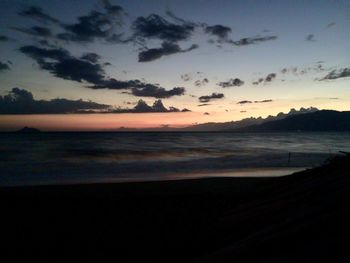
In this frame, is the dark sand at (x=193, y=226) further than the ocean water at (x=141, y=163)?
No

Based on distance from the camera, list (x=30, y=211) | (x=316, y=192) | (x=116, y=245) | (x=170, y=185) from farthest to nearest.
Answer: (x=170, y=185), (x=30, y=211), (x=116, y=245), (x=316, y=192)

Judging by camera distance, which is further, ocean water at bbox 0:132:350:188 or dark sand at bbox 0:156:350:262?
ocean water at bbox 0:132:350:188

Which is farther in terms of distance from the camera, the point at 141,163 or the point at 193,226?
the point at 141,163

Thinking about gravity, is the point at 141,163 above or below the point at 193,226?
below

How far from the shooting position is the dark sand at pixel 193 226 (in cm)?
341

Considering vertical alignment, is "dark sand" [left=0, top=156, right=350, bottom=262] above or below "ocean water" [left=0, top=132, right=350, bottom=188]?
above

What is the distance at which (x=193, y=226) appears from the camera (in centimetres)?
749

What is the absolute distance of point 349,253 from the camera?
269cm

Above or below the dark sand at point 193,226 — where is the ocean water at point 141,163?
below

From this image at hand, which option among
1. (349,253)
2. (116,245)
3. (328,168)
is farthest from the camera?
(328,168)

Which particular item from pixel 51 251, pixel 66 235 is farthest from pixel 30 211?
pixel 51 251

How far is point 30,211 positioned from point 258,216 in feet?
22.9

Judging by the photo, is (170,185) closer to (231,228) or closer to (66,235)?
(66,235)

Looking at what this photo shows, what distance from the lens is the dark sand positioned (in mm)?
3410
